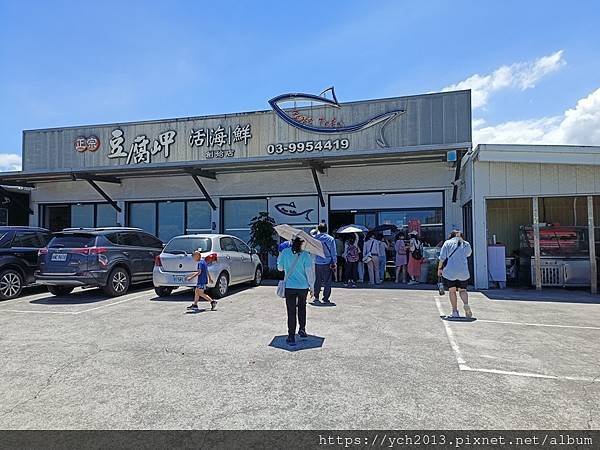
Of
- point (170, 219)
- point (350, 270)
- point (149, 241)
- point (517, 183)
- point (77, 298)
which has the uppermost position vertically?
point (517, 183)

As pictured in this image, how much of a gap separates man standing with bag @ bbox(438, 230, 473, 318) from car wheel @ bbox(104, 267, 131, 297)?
25.2 ft

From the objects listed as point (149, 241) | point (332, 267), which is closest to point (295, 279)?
point (332, 267)

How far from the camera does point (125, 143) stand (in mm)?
17266

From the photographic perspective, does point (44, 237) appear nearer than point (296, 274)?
No

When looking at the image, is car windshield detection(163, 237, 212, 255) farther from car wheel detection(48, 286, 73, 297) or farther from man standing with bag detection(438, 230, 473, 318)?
man standing with bag detection(438, 230, 473, 318)

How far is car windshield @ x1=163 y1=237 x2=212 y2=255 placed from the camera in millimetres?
10070

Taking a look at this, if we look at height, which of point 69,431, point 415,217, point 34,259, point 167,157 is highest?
point 167,157

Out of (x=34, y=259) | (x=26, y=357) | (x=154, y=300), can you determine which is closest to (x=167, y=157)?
(x=34, y=259)

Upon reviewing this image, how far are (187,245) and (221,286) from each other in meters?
1.28

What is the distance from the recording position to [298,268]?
20.7ft

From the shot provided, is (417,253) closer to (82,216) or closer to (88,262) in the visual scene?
(88,262)

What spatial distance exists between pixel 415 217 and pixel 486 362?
10.8 meters

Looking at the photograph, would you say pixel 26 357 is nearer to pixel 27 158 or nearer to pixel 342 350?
pixel 342 350

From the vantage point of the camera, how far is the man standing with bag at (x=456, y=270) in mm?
7883
